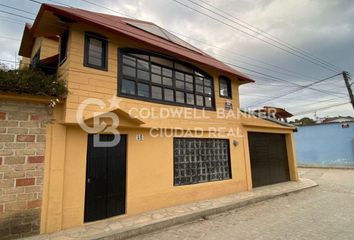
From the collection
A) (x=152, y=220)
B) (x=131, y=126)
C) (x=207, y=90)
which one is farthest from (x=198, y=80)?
(x=152, y=220)

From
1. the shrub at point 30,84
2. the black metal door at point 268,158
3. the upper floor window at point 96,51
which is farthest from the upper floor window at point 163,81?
the black metal door at point 268,158

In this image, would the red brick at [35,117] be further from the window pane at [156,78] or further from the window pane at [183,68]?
the window pane at [183,68]

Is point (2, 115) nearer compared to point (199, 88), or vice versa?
point (2, 115)

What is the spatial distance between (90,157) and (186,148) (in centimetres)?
340

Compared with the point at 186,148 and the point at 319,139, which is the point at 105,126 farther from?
the point at 319,139

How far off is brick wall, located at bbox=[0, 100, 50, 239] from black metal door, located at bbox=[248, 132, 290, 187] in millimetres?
8457

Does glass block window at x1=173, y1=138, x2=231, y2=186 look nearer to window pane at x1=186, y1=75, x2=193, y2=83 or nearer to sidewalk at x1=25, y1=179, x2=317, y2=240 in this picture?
sidewalk at x1=25, y1=179, x2=317, y2=240

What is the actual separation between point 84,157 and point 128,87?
2449mm

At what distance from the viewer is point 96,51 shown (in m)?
6.17

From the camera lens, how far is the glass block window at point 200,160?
24.8ft

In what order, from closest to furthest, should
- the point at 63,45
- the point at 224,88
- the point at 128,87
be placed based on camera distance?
the point at 63,45 → the point at 128,87 → the point at 224,88

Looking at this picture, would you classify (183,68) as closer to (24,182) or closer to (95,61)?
(95,61)

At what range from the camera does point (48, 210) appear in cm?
499

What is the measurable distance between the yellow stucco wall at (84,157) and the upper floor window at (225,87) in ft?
4.35
